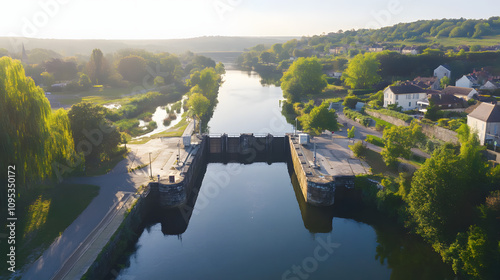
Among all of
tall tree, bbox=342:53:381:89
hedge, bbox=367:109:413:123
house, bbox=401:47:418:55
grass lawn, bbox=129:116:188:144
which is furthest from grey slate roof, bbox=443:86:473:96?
house, bbox=401:47:418:55

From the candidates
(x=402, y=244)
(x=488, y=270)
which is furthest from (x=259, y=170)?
(x=488, y=270)

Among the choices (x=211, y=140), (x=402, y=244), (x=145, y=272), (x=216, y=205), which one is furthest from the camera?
(x=211, y=140)

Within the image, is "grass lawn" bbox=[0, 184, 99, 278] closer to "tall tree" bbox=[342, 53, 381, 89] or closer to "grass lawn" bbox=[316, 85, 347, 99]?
"grass lawn" bbox=[316, 85, 347, 99]

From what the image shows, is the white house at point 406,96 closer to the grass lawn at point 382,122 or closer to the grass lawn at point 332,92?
the grass lawn at point 382,122

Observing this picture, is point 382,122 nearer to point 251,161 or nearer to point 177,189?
point 251,161

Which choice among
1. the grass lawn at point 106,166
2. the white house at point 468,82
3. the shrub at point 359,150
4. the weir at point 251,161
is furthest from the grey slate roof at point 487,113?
the white house at point 468,82

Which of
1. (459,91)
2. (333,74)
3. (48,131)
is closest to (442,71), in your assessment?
(333,74)

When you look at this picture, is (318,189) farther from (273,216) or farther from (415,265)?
(415,265)
